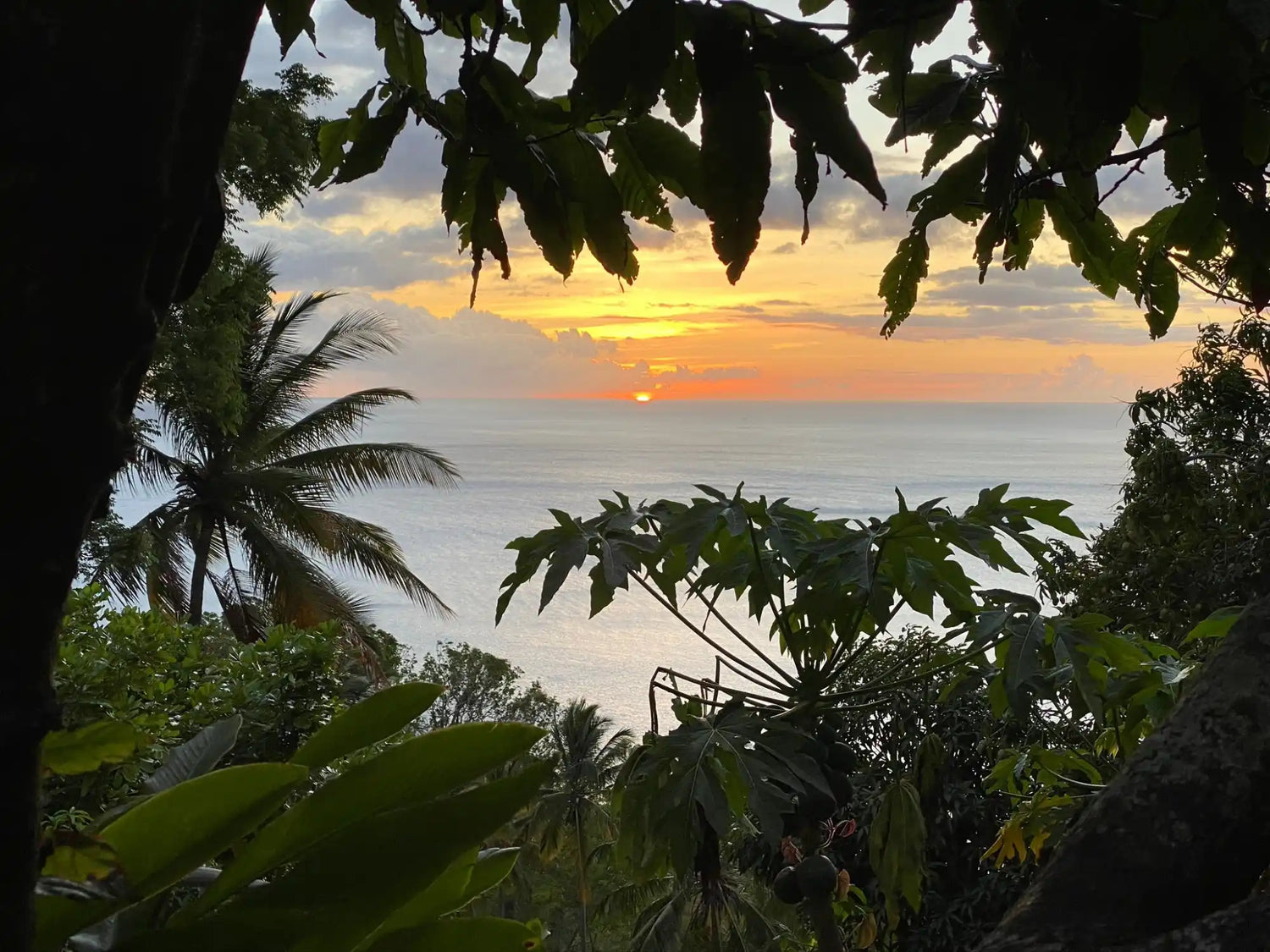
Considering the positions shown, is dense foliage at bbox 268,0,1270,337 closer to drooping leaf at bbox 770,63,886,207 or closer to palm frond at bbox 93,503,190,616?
drooping leaf at bbox 770,63,886,207

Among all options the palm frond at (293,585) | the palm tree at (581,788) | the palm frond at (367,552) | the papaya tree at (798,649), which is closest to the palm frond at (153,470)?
the palm frond at (293,585)

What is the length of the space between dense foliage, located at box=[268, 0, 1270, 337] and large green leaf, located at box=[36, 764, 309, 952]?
31cm

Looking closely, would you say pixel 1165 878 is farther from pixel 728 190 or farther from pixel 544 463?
→ pixel 544 463

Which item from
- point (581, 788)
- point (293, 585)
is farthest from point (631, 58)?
point (581, 788)

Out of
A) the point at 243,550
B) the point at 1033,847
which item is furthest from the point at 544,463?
the point at 1033,847

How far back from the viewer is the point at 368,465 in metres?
9.29

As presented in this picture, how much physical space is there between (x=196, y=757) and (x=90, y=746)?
248mm

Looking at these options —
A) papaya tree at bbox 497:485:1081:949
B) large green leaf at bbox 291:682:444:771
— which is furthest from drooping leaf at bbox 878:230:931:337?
papaya tree at bbox 497:485:1081:949

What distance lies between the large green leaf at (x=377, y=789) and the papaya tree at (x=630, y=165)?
162 millimetres

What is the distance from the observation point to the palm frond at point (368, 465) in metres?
9.27

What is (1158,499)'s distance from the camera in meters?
4.94

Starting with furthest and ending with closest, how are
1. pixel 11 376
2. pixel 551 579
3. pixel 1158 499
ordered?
pixel 1158 499 → pixel 551 579 → pixel 11 376

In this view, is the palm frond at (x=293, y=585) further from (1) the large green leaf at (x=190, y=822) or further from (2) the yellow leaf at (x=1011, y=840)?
(1) the large green leaf at (x=190, y=822)

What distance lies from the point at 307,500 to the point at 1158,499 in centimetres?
691
